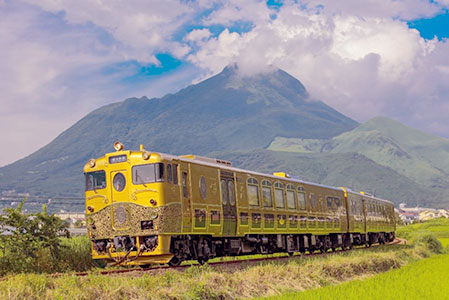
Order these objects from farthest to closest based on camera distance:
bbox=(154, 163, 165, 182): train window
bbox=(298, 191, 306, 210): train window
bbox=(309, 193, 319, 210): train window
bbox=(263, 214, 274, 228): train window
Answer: bbox=(309, 193, 319, 210): train window → bbox=(298, 191, 306, 210): train window → bbox=(263, 214, 274, 228): train window → bbox=(154, 163, 165, 182): train window

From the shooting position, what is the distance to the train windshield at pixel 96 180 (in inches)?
770

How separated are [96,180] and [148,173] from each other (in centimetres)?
211

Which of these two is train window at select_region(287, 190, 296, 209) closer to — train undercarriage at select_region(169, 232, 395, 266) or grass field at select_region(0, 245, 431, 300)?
train undercarriage at select_region(169, 232, 395, 266)

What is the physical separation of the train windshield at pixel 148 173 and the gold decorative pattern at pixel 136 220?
78 cm

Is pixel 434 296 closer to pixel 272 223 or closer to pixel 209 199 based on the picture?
pixel 209 199

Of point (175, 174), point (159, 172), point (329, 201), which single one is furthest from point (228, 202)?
point (329, 201)

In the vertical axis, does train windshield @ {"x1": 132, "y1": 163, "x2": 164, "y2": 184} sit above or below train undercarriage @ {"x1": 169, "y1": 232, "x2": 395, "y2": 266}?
above

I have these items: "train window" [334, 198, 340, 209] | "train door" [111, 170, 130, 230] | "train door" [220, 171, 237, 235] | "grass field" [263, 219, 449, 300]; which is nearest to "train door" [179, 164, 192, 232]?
"train door" [111, 170, 130, 230]

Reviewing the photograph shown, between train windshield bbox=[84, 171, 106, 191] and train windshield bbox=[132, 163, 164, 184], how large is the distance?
4.11ft

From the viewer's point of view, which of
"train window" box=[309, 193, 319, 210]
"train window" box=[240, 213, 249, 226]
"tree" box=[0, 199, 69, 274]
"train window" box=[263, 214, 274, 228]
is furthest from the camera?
"train window" box=[309, 193, 319, 210]

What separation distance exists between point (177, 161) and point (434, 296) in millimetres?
8339

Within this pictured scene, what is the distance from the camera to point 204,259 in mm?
21250

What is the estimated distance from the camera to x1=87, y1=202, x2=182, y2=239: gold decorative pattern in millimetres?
18188

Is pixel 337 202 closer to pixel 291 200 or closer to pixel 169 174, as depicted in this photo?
pixel 291 200
